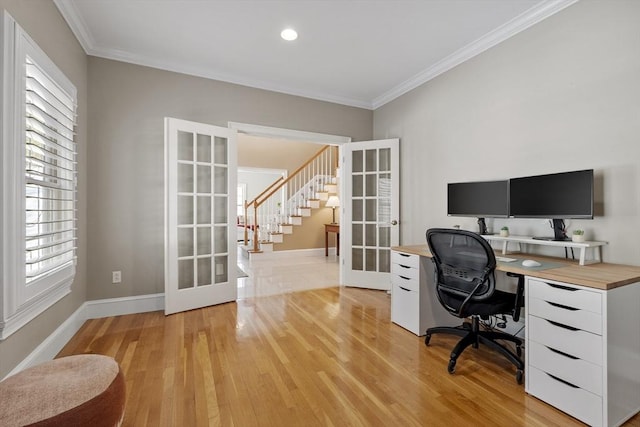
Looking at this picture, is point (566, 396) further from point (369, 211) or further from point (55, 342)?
point (55, 342)

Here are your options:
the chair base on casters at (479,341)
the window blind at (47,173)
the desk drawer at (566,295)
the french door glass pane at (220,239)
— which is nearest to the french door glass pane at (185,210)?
the french door glass pane at (220,239)

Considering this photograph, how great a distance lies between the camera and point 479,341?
7.09 feet

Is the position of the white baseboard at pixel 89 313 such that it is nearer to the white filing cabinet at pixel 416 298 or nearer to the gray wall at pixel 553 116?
the white filing cabinet at pixel 416 298

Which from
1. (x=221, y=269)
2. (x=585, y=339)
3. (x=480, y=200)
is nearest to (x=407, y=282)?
(x=480, y=200)

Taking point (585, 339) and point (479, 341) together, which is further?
point (479, 341)

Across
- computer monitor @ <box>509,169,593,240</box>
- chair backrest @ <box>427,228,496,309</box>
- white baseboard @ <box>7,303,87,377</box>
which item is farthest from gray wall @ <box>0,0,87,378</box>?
computer monitor @ <box>509,169,593,240</box>

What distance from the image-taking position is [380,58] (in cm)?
310

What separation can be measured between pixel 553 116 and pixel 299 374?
2.65 metres

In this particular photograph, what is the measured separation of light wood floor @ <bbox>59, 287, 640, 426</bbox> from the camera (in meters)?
1.58

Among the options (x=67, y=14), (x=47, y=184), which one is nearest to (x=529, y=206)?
(x=47, y=184)

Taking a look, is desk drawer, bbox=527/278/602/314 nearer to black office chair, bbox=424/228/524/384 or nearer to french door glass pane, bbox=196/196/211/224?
black office chair, bbox=424/228/524/384

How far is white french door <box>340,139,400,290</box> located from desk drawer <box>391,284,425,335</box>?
1.11 m

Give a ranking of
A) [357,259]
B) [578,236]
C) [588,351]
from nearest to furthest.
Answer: [588,351] → [578,236] → [357,259]

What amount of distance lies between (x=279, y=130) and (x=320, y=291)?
7.03 ft
